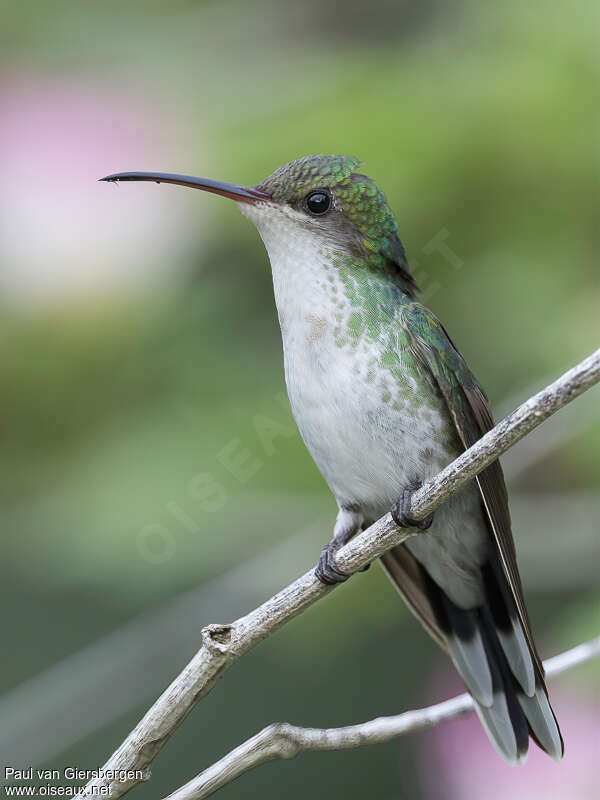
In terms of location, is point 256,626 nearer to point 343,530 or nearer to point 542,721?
point 343,530

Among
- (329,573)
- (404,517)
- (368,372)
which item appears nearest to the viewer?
(404,517)

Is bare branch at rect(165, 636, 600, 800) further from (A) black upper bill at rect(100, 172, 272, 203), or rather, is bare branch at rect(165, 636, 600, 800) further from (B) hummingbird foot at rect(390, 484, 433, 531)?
(A) black upper bill at rect(100, 172, 272, 203)

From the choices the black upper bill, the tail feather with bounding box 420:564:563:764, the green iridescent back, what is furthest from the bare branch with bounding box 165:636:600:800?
the black upper bill

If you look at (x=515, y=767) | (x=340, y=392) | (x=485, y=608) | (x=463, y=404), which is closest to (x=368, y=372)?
(x=340, y=392)

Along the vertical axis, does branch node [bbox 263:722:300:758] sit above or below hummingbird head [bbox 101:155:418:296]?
below

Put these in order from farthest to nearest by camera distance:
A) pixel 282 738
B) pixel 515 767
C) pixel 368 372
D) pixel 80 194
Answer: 1. pixel 80 194
2. pixel 515 767
3. pixel 368 372
4. pixel 282 738

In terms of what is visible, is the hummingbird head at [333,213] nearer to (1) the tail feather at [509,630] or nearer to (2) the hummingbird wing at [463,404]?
(2) the hummingbird wing at [463,404]

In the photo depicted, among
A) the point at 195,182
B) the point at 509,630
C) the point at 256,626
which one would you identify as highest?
the point at 195,182
